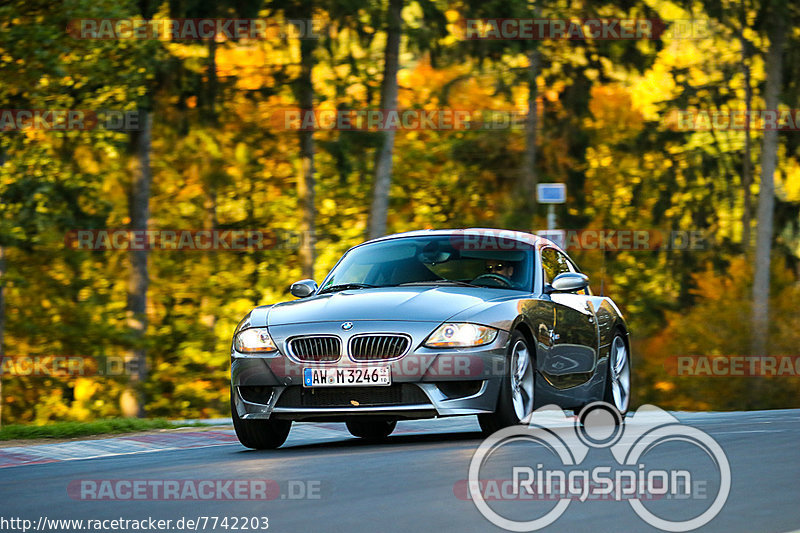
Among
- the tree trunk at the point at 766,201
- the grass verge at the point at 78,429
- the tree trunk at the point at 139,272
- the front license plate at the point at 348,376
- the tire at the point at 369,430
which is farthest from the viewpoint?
the tree trunk at the point at 766,201

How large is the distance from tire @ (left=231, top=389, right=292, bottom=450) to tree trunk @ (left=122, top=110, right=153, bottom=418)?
19.0 metres

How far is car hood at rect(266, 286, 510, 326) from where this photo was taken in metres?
9.88

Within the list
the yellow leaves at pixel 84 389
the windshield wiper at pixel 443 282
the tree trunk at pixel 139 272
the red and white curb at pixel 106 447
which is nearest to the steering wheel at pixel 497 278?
the windshield wiper at pixel 443 282

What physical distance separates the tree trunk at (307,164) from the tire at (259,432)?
799 inches

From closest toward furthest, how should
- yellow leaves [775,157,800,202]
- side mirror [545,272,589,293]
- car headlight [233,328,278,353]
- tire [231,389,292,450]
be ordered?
car headlight [233,328,278,353], tire [231,389,292,450], side mirror [545,272,589,293], yellow leaves [775,157,800,202]

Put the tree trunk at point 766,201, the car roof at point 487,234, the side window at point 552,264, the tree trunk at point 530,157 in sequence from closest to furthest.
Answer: the car roof at point 487,234
the side window at point 552,264
the tree trunk at point 766,201
the tree trunk at point 530,157

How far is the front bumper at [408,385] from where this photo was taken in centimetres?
968

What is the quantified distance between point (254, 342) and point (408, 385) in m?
1.24

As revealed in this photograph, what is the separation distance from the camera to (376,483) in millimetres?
7555

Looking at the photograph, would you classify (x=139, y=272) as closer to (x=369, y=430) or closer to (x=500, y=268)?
(x=369, y=430)

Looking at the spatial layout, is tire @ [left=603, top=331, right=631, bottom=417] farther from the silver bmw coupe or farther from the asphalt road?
the asphalt road

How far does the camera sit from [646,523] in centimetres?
620

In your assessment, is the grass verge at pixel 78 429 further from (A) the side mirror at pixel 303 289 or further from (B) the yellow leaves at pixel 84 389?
(B) the yellow leaves at pixel 84 389

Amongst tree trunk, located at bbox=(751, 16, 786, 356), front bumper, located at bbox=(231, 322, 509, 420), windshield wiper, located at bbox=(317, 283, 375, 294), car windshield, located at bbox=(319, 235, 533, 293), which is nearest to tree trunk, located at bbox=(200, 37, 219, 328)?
tree trunk, located at bbox=(751, 16, 786, 356)
